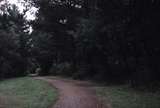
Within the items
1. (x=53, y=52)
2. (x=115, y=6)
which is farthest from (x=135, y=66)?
(x=53, y=52)

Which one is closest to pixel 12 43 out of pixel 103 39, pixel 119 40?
pixel 103 39

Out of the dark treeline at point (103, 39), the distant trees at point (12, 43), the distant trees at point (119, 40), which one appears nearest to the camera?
the distant trees at point (119, 40)

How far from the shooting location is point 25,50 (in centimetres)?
4622

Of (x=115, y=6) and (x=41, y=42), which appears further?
(x=41, y=42)

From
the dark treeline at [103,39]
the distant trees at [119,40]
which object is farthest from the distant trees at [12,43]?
the distant trees at [119,40]

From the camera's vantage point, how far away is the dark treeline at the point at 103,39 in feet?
55.2

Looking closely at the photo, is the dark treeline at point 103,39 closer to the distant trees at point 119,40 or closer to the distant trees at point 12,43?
the distant trees at point 119,40

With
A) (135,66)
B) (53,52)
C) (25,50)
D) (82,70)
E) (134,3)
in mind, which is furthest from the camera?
(25,50)

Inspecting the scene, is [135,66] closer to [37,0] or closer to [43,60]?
[37,0]

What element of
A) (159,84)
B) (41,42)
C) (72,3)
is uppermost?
(72,3)

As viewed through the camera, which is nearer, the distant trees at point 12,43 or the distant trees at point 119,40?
the distant trees at point 119,40

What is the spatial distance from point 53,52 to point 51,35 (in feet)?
12.7

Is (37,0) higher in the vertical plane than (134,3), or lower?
higher

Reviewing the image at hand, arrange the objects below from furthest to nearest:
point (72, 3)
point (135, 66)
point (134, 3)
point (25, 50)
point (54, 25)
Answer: point (25, 50)
point (54, 25)
point (72, 3)
point (135, 66)
point (134, 3)
